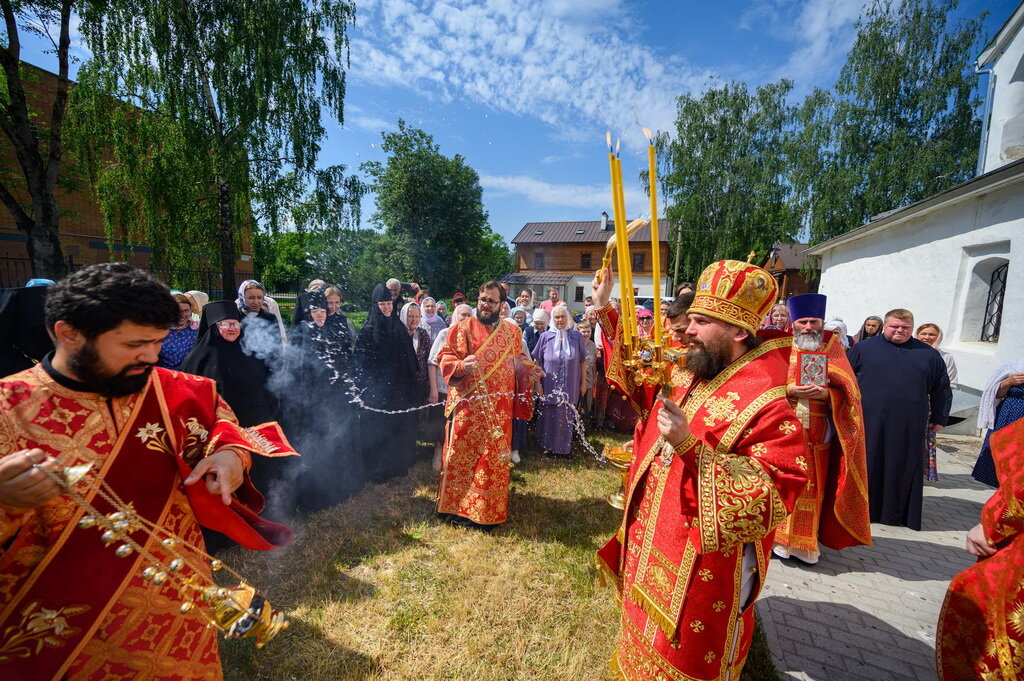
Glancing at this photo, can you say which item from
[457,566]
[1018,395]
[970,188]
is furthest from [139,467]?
[970,188]

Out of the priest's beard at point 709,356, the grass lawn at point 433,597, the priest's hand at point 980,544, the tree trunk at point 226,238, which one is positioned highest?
the tree trunk at point 226,238

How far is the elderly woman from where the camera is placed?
6.60m

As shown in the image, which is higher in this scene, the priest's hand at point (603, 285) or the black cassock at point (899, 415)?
the priest's hand at point (603, 285)

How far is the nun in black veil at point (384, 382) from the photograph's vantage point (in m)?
5.19

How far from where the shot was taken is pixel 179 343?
14.4 feet

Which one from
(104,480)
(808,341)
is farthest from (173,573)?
(808,341)

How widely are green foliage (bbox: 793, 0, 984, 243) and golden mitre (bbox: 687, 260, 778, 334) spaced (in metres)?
22.6

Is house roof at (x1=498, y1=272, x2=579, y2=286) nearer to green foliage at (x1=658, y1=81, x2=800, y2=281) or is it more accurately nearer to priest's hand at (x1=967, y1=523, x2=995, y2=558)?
green foliage at (x1=658, y1=81, x2=800, y2=281)

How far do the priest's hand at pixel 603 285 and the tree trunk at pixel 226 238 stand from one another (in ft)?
41.7

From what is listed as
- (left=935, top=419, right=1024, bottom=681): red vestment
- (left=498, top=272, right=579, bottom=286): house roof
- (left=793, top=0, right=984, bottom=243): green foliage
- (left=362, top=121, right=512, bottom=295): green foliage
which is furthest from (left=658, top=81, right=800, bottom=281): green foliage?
(left=935, top=419, right=1024, bottom=681): red vestment

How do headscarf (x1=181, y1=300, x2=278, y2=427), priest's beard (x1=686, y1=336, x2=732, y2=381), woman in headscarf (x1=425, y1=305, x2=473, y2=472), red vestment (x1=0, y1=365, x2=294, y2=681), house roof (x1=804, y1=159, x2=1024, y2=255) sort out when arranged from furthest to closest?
house roof (x1=804, y1=159, x2=1024, y2=255)
woman in headscarf (x1=425, y1=305, x2=473, y2=472)
headscarf (x1=181, y1=300, x2=278, y2=427)
priest's beard (x1=686, y1=336, x2=732, y2=381)
red vestment (x1=0, y1=365, x2=294, y2=681)

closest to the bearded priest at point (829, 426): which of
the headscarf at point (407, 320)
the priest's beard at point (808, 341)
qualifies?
the priest's beard at point (808, 341)

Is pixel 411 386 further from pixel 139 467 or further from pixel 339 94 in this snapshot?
pixel 339 94

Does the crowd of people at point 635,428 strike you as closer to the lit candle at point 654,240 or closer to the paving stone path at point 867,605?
the lit candle at point 654,240
